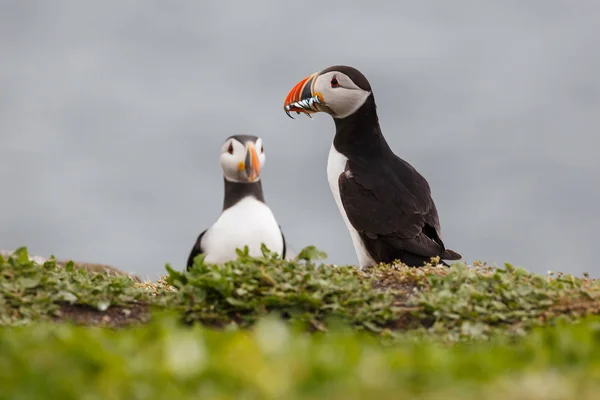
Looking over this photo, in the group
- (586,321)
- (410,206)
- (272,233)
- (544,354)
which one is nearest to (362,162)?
(410,206)

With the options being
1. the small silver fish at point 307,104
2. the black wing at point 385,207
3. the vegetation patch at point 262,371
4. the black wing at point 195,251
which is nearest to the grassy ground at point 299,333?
the vegetation patch at point 262,371

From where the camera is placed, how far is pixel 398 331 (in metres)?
7.94

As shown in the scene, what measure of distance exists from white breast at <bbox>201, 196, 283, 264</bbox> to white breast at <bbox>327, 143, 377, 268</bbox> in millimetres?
2075

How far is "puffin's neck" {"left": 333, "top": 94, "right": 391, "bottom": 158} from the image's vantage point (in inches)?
439

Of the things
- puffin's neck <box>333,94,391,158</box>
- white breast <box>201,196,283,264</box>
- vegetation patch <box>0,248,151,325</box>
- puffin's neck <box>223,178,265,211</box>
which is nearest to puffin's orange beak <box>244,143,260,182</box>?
puffin's neck <box>223,178,265,211</box>

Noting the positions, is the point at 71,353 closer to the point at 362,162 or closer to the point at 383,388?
the point at 383,388

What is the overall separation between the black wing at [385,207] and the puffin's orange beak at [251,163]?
2.24m

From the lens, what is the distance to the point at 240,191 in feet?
29.3

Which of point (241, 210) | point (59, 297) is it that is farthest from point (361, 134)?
point (59, 297)

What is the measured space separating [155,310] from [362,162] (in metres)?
3.84

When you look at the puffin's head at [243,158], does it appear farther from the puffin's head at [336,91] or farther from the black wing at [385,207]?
the puffin's head at [336,91]

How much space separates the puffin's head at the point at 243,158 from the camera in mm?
8766

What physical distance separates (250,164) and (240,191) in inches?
13.4

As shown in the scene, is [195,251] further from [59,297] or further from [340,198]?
[340,198]
